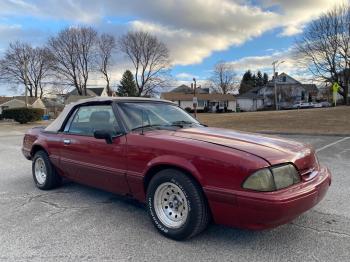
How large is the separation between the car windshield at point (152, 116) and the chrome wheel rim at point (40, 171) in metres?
2.18

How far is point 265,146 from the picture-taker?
139 inches

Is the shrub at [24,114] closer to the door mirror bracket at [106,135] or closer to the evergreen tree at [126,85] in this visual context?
the door mirror bracket at [106,135]

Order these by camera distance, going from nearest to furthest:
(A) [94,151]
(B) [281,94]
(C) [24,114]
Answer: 1. (A) [94,151]
2. (C) [24,114]
3. (B) [281,94]

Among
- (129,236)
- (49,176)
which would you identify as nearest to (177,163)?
(129,236)

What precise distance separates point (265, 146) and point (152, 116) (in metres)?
1.62

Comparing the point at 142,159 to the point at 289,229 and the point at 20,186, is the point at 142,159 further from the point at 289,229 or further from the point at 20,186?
the point at 20,186

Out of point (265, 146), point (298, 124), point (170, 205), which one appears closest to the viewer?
point (265, 146)

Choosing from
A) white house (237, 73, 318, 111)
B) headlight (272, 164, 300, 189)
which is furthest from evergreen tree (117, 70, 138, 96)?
headlight (272, 164, 300, 189)

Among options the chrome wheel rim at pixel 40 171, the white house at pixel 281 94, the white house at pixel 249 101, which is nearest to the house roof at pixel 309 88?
the white house at pixel 281 94

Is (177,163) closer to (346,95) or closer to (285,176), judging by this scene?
(285,176)

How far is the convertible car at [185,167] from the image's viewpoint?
311cm

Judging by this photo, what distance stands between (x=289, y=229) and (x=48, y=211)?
3.10 m

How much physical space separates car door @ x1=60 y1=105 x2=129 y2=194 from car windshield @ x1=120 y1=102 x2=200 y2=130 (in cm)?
17

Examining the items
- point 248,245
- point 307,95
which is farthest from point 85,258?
point 307,95
